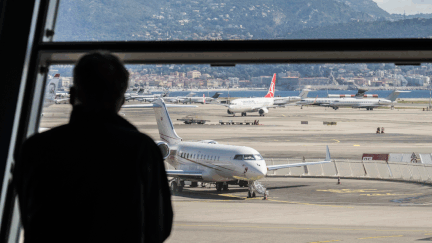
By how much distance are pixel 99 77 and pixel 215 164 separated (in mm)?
17687

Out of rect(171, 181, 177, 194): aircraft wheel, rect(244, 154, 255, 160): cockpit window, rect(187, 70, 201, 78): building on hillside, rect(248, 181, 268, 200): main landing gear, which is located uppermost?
rect(187, 70, 201, 78): building on hillside

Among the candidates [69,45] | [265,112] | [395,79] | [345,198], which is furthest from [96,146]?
[265,112]

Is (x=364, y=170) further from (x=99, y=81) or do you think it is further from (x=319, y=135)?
(x=99, y=81)

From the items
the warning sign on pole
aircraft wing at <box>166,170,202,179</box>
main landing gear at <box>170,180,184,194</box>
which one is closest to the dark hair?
aircraft wing at <box>166,170,202,179</box>

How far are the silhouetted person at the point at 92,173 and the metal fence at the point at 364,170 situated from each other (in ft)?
78.1

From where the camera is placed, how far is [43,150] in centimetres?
125

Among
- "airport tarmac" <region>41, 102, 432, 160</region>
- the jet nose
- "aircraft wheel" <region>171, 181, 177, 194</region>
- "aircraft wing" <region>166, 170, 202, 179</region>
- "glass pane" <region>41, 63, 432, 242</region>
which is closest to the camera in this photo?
"glass pane" <region>41, 63, 432, 242</region>

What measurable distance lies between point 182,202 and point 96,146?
59.3ft

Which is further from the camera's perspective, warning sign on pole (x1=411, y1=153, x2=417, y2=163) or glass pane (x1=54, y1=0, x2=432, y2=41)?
warning sign on pole (x1=411, y1=153, x2=417, y2=163)

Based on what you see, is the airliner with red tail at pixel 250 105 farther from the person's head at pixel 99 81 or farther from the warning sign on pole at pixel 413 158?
the person's head at pixel 99 81

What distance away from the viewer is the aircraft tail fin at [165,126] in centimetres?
2325

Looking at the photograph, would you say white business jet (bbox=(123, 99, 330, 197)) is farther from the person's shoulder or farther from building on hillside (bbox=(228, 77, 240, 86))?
the person's shoulder

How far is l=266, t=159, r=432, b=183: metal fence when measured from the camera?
24.1m

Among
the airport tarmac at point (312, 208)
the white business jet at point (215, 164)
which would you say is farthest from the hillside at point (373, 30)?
the white business jet at point (215, 164)
